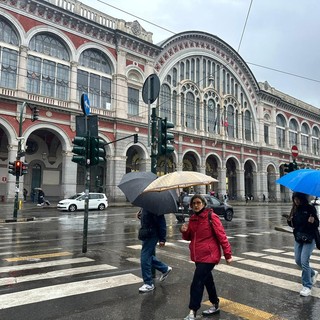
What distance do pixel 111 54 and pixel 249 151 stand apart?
2660 cm

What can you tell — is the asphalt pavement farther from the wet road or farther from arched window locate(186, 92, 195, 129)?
arched window locate(186, 92, 195, 129)

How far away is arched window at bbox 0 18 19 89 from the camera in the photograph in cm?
2914

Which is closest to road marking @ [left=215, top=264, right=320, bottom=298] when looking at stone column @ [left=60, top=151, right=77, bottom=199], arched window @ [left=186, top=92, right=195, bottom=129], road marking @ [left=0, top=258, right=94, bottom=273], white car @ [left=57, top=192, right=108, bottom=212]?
road marking @ [left=0, top=258, right=94, bottom=273]

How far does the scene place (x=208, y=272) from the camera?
181 inches

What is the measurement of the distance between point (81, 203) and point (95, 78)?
14044mm

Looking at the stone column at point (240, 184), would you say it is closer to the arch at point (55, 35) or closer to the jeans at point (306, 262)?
the arch at point (55, 35)

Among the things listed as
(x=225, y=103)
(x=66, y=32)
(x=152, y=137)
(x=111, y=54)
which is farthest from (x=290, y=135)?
(x=152, y=137)

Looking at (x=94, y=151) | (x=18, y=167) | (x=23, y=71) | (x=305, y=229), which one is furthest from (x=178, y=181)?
(x=23, y=71)

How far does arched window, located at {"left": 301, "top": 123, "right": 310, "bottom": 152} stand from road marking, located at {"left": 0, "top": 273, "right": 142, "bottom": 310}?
63784mm

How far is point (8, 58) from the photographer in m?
29.4

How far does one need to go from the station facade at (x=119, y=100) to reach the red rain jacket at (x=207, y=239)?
16.2 m

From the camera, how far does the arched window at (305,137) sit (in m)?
64.0

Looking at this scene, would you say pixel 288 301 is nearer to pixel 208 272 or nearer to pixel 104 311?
pixel 208 272

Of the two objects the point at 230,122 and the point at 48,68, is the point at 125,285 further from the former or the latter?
the point at 230,122
